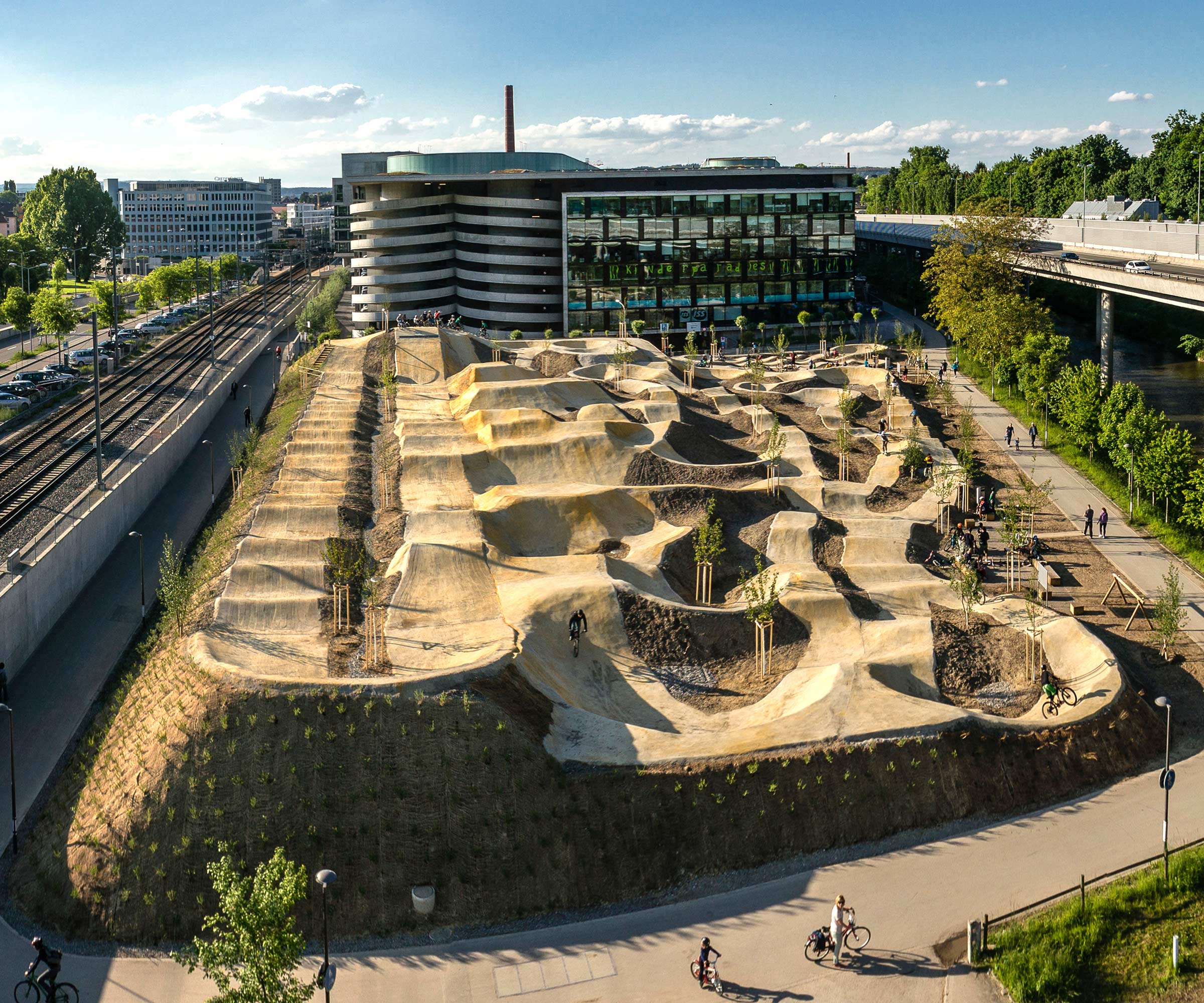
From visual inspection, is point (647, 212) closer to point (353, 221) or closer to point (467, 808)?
point (353, 221)

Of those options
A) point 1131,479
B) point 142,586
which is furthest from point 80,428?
point 1131,479

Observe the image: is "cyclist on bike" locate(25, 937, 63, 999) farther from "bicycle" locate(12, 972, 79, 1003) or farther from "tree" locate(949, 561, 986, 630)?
"tree" locate(949, 561, 986, 630)

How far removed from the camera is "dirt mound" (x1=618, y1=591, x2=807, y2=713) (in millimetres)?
46375

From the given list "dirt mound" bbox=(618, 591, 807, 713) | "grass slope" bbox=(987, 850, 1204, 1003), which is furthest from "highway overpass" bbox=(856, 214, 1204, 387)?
"grass slope" bbox=(987, 850, 1204, 1003)

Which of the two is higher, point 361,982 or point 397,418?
point 397,418

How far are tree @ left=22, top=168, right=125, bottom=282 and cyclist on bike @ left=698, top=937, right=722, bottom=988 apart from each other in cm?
17386

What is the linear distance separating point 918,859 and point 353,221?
122 metres

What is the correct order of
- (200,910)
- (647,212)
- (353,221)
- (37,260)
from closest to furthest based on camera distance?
(200,910) < (647,212) < (353,221) < (37,260)

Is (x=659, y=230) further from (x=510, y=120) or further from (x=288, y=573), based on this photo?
(x=288, y=573)

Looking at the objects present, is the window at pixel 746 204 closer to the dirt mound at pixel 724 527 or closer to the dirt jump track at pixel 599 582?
the dirt jump track at pixel 599 582

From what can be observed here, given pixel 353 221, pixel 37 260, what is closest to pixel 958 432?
pixel 353 221

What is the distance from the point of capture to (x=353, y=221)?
468ft

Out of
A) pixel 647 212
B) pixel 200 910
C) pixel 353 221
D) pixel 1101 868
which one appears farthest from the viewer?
pixel 353 221

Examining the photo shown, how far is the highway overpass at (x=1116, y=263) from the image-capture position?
8419 cm
